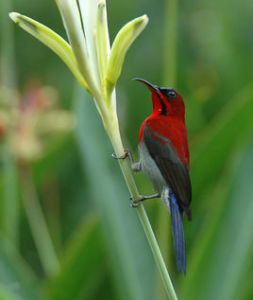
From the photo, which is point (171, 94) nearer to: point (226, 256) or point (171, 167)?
point (171, 167)

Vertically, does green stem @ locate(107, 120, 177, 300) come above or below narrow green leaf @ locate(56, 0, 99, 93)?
below

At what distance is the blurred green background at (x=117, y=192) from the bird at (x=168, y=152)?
0.64ft

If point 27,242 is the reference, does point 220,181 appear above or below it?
above

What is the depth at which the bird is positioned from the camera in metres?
0.89

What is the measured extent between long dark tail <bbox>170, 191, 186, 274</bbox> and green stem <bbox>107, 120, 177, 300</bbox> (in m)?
0.08

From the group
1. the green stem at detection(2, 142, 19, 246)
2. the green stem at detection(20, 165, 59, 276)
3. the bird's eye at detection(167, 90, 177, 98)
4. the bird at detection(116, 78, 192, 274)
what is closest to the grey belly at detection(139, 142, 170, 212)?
the bird at detection(116, 78, 192, 274)

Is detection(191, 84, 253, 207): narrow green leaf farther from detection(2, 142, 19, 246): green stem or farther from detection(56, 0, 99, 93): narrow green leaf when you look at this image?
detection(56, 0, 99, 93): narrow green leaf

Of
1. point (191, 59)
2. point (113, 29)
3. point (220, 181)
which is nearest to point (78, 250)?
point (220, 181)

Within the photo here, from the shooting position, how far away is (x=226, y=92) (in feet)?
7.04

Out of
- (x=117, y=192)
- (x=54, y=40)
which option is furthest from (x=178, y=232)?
(x=117, y=192)

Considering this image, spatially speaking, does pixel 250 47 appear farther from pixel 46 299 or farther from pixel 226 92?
pixel 46 299

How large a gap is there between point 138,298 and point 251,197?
36 cm

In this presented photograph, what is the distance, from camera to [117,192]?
1.46m

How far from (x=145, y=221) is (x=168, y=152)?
1.35ft
